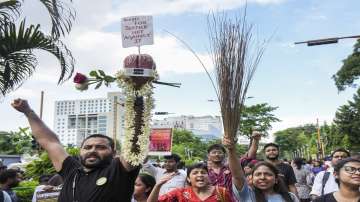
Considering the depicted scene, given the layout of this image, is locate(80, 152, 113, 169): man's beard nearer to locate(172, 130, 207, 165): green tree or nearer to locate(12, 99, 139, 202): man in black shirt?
locate(12, 99, 139, 202): man in black shirt

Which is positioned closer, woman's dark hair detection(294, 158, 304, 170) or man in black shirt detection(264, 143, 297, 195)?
man in black shirt detection(264, 143, 297, 195)

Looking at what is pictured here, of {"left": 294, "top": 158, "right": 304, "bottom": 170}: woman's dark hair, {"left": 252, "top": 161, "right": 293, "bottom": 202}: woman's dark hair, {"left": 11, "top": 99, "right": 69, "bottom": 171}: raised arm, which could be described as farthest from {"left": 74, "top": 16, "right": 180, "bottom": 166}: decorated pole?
{"left": 294, "top": 158, "right": 304, "bottom": 170}: woman's dark hair

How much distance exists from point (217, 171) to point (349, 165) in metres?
2.07

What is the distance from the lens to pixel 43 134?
3588mm

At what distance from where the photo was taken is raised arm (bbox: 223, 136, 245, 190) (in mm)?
3771

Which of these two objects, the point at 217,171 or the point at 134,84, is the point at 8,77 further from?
the point at 134,84

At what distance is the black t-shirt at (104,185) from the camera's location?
3018 millimetres

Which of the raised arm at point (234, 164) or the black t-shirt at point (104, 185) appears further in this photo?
the raised arm at point (234, 164)

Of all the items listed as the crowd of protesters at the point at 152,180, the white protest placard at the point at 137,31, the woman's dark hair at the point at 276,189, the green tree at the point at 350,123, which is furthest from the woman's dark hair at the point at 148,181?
the green tree at the point at 350,123

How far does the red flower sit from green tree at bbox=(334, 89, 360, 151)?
4204 centimetres

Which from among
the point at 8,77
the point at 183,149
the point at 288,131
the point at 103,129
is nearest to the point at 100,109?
the point at 103,129

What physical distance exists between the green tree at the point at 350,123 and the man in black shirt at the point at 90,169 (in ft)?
138

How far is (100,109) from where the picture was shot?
89.9 meters

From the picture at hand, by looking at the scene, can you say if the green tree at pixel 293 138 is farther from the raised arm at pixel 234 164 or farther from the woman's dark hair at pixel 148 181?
the raised arm at pixel 234 164
